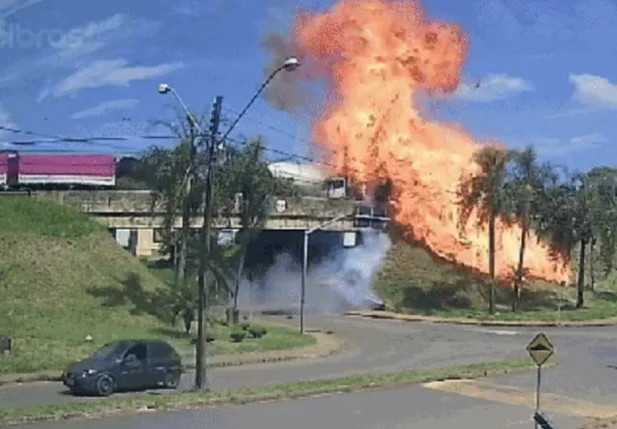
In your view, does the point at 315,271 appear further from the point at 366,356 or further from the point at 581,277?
the point at 366,356

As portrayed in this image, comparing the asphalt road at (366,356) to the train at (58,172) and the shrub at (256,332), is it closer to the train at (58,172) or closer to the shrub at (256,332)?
the shrub at (256,332)

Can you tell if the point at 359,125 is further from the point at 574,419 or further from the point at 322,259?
the point at 574,419

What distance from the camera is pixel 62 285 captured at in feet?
149

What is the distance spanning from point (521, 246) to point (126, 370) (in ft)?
152

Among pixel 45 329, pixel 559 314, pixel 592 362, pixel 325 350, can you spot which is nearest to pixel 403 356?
pixel 325 350

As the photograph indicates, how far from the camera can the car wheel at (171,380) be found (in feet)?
99.6

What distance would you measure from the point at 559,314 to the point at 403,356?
28.0 m

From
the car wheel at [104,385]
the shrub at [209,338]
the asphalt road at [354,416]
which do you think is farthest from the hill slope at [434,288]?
the car wheel at [104,385]

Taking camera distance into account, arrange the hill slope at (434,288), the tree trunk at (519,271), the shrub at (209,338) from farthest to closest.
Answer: the hill slope at (434,288) → the tree trunk at (519,271) → the shrub at (209,338)

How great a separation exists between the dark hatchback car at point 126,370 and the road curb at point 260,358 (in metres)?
2.31

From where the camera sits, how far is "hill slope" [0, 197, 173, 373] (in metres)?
39.1

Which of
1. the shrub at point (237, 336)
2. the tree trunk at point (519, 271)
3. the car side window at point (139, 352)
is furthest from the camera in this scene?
the tree trunk at point (519, 271)

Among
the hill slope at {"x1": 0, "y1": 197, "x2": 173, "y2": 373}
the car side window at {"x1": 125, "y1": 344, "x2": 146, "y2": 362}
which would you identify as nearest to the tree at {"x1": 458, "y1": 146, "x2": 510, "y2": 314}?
the hill slope at {"x1": 0, "y1": 197, "x2": 173, "y2": 373}

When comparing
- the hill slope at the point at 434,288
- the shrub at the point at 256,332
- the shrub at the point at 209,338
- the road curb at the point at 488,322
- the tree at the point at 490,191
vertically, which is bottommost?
the shrub at the point at 209,338
